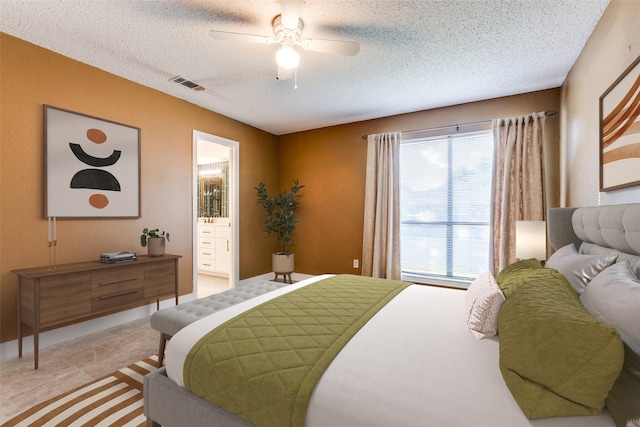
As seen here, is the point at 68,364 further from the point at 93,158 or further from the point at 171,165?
the point at 171,165

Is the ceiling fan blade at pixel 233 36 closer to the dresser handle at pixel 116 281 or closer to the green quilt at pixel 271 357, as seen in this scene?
the green quilt at pixel 271 357

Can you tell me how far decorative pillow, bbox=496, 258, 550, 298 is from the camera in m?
1.43

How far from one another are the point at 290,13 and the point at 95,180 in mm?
2449


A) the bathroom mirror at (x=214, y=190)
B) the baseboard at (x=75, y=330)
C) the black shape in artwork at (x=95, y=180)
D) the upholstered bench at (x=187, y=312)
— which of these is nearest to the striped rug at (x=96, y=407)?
the upholstered bench at (x=187, y=312)

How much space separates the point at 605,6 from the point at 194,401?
11.3ft

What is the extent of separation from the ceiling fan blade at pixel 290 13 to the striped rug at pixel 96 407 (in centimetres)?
264

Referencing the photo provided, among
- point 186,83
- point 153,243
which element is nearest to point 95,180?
point 153,243

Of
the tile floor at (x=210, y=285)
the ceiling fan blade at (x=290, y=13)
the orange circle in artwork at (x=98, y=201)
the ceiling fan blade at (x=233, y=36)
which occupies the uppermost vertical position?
the ceiling fan blade at (x=290, y=13)

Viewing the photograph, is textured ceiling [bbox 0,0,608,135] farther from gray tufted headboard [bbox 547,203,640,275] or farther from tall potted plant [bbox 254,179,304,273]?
tall potted plant [bbox 254,179,304,273]

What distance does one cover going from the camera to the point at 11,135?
2354 mm

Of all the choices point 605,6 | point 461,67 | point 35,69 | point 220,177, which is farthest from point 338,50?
point 220,177

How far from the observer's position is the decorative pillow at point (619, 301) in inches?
34.1

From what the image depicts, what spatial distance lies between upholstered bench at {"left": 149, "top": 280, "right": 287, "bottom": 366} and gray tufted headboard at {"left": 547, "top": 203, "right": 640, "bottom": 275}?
221 centimetres

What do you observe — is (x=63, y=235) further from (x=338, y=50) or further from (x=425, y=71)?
(x=425, y=71)
